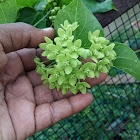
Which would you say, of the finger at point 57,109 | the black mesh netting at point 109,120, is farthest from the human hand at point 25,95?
the black mesh netting at point 109,120

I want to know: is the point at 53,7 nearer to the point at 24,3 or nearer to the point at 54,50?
the point at 24,3

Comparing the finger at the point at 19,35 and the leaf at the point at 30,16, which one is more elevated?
the leaf at the point at 30,16

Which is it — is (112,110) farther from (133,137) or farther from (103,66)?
(103,66)

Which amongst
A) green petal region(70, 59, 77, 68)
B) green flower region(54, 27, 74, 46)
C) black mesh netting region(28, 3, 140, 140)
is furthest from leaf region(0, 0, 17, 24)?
black mesh netting region(28, 3, 140, 140)

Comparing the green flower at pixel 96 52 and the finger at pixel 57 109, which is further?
the finger at pixel 57 109

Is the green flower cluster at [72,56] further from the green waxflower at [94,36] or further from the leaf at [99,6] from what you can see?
the leaf at [99,6]

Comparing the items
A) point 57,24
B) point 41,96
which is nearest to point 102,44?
point 57,24
